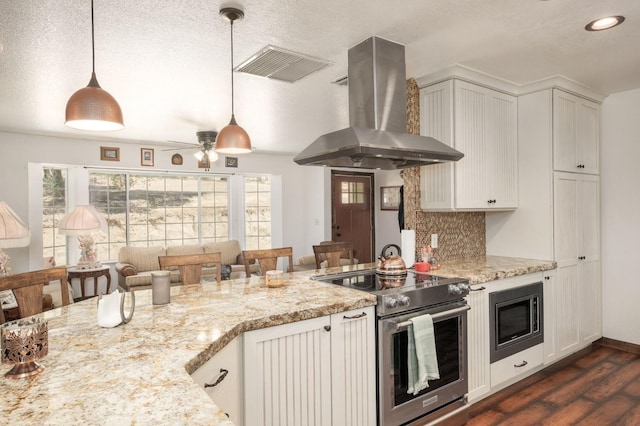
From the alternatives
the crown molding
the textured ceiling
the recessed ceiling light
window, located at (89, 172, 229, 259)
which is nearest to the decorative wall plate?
window, located at (89, 172, 229, 259)

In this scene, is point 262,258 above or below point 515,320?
above

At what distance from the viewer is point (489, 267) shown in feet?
9.62

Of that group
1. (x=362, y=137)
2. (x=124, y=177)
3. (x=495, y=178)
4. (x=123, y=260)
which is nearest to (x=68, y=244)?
(x=123, y=260)

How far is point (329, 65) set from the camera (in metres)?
2.88

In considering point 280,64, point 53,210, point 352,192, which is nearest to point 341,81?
point 280,64

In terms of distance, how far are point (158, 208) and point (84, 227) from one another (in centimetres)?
153

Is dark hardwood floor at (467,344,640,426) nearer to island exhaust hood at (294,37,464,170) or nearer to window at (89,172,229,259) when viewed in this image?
island exhaust hood at (294,37,464,170)

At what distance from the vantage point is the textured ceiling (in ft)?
6.72

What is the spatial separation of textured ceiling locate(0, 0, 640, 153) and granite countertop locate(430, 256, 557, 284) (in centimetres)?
153

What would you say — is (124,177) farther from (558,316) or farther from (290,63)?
(558,316)

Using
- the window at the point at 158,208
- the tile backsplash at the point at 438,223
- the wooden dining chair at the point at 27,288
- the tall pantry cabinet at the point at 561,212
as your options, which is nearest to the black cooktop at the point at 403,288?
the tile backsplash at the point at 438,223

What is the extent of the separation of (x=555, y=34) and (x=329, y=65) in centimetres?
147

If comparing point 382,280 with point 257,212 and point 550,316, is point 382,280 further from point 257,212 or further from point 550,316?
point 257,212

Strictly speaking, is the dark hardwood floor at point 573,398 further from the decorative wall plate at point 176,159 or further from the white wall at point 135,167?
the decorative wall plate at point 176,159
